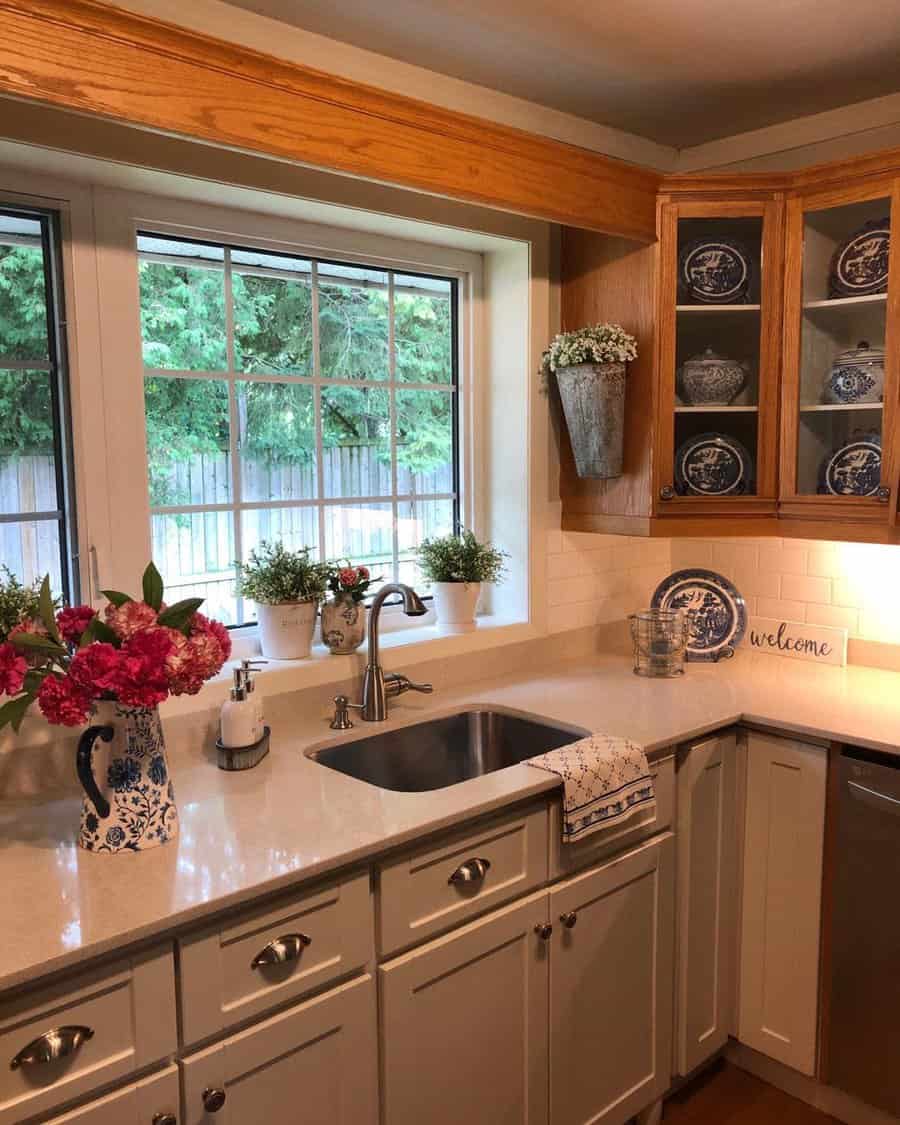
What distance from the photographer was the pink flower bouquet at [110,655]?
1478 millimetres

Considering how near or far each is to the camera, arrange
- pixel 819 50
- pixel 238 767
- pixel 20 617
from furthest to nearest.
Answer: pixel 819 50
pixel 238 767
pixel 20 617

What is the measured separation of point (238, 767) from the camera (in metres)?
1.94

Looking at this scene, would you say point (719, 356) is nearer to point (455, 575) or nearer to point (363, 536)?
point (455, 575)

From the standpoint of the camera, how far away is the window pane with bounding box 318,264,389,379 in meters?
2.50

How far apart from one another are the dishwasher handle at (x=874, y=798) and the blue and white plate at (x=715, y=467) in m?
0.84

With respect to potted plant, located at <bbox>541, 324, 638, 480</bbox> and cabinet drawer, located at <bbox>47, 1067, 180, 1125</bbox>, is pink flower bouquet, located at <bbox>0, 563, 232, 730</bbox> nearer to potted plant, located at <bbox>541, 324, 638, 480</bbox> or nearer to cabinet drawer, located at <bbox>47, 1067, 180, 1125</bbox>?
cabinet drawer, located at <bbox>47, 1067, 180, 1125</bbox>

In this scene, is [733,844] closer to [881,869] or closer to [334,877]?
[881,869]

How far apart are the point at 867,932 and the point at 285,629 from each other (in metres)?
1.49

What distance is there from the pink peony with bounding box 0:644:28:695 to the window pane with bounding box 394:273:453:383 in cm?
147

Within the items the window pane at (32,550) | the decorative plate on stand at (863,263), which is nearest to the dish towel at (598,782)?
the window pane at (32,550)

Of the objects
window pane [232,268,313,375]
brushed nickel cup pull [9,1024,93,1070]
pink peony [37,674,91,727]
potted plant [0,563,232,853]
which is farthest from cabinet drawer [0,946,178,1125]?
window pane [232,268,313,375]

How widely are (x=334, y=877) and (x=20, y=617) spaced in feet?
2.48

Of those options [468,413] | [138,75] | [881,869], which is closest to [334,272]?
[468,413]

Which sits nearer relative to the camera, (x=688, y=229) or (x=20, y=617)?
(x=20, y=617)
